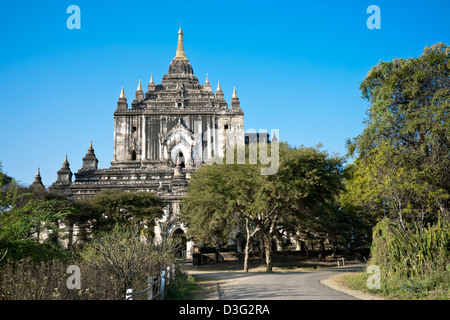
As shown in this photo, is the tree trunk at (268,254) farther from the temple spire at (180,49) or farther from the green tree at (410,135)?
the temple spire at (180,49)

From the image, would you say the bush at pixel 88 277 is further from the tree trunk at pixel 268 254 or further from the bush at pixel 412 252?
the tree trunk at pixel 268 254

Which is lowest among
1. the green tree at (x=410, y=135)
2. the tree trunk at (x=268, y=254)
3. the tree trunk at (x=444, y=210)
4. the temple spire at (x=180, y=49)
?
the tree trunk at (x=268, y=254)

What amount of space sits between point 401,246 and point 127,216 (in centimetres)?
2497

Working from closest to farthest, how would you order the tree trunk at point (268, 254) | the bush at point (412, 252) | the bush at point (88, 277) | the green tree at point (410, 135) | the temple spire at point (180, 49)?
the bush at point (88, 277), the bush at point (412, 252), the green tree at point (410, 135), the tree trunk at point (268, 254), the temple spire at point (180, 49)

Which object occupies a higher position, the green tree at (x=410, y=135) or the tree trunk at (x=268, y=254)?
the green tree at (x=410, y=135)

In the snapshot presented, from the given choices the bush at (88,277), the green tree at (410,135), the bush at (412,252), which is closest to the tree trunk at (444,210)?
the green tree at (410,135)

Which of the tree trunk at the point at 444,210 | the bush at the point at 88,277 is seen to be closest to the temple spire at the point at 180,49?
the tree trunk at the point at 444,210

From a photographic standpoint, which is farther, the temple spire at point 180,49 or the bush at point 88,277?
the temple spire at point 180,49

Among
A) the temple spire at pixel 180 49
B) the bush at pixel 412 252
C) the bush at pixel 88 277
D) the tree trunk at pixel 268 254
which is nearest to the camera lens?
the bush at pixel 88 277

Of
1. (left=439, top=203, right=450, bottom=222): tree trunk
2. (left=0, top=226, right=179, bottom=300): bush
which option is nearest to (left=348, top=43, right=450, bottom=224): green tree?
(left=439, top=203, right=450, bottom=222): tree trunk

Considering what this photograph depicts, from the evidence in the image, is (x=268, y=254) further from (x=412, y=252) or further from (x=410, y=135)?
(x=412, y=252)

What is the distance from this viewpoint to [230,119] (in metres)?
62.1
